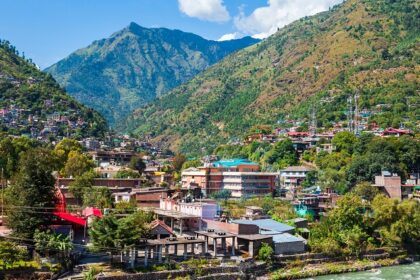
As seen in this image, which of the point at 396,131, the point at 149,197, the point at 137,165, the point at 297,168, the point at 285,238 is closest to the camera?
the point at 285,238

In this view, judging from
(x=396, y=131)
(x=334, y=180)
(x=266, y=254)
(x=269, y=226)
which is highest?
(x=396, y=131)

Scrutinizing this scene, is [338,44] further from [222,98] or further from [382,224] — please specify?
[382,224]

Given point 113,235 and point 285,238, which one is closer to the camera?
point 113,235

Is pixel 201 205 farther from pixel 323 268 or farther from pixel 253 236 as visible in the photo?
pixel 323 268

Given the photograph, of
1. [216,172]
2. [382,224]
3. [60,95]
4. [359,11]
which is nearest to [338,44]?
[359,11]

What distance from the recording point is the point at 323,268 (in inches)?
1393

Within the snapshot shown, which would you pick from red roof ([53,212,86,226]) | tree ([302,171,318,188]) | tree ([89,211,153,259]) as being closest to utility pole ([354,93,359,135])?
tree ([302,171,318,188])

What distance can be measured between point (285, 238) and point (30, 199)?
16.5 metres

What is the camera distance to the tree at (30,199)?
29016 mm

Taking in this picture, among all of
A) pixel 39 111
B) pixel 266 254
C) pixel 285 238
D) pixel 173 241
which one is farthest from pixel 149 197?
pixel 39 111

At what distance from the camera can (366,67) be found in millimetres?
109250

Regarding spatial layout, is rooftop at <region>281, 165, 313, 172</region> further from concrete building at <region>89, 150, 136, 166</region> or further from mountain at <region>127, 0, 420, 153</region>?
concrete building at <region>89, 150, 136, 166</region>

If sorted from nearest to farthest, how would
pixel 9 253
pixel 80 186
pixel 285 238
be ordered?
1. pixel 9 253
2. pixel 285 238
3. pixel 80 186

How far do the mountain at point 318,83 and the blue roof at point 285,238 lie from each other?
49.0 metres
